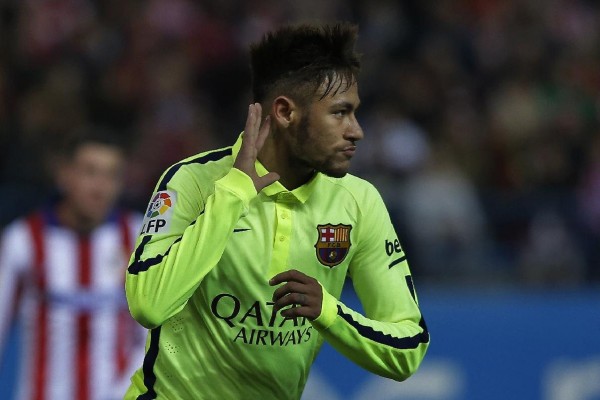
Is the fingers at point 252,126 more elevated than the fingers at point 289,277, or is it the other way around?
the fingers at point 252,126

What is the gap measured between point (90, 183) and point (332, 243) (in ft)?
7.30

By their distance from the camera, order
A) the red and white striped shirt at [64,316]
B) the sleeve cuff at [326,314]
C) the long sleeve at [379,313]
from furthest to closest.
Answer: the red and white striped shirt at [64,316], the long sleeve at [379,313], the sleeve cuff at [326,314]

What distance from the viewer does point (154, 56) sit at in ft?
34.9

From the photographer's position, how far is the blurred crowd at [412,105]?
9133 mm

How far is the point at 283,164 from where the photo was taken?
13.5 feet

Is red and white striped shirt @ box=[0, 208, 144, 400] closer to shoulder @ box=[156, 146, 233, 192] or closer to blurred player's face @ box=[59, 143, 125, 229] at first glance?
blurred player's face @ box=[59, 143, 125, 229]

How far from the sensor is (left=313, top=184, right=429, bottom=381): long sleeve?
3.90m

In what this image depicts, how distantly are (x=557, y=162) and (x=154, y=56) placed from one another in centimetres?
359

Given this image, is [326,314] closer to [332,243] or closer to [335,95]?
[332,243]

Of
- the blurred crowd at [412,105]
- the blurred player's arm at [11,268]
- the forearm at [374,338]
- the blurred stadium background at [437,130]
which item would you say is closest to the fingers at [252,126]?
the forearm at [374,338]

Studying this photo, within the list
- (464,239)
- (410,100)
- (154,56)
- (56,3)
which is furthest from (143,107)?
(464,239)

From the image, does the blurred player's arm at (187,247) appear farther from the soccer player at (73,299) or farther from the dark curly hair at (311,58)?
the soccer player at (73,299)

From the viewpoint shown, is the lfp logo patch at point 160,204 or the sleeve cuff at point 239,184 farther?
the lfp logo patch at point 160,204

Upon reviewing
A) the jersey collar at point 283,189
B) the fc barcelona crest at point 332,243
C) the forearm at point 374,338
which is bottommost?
the forearm at point 374,338
